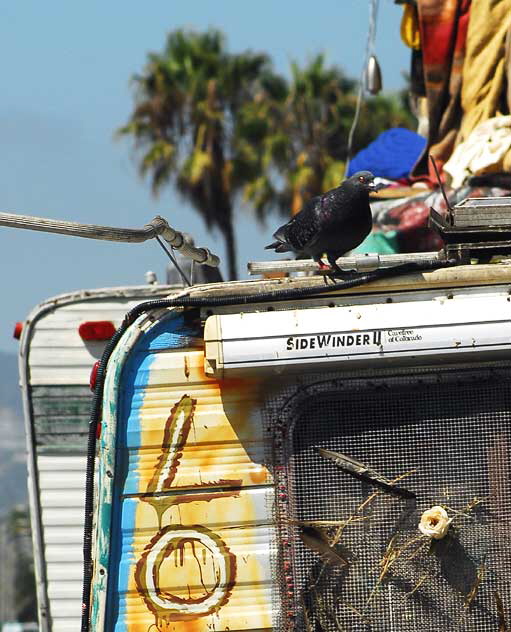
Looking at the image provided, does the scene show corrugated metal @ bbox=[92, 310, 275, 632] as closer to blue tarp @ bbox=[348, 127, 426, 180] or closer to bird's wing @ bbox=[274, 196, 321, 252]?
bird's wing @ bbox=[274, 196, 321, 252]

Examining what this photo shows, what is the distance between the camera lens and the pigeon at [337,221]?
538cm

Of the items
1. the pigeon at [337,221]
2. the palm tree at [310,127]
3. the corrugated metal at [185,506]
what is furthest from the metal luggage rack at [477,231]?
the palm tree at [310,127]

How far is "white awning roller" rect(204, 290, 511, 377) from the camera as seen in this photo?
4453 mm

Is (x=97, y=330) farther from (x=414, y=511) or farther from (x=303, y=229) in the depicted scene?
(x=414, y=511)

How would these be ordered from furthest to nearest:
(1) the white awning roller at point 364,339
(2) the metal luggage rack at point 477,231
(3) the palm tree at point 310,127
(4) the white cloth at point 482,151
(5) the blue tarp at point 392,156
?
1. (3) the palm tree at point 310,127
2. (5) the blue tarp at point 392,156
3. (4) the white cloth at point 482,151
4. (2) the metal luggage rack at point 477,231
5. (1) the white awning roller at point 364,339

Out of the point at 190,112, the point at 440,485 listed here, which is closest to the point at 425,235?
the point at 440,485

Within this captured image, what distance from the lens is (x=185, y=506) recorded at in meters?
4.55

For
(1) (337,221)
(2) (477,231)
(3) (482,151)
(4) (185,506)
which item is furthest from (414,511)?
(3) (482,151)

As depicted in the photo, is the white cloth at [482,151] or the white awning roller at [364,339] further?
the white cloth at [482,151]

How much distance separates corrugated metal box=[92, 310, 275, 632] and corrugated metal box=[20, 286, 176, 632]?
282cm

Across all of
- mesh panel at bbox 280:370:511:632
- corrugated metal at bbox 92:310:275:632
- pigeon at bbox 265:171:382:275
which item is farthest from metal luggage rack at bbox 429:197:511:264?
corrugated metal at bbox 92:310:275:632

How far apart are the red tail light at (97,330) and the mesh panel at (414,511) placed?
2981mm

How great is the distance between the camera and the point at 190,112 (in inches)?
1287

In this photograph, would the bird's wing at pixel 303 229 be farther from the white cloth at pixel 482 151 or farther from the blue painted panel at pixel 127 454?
the white cloth at pixel 482 151
